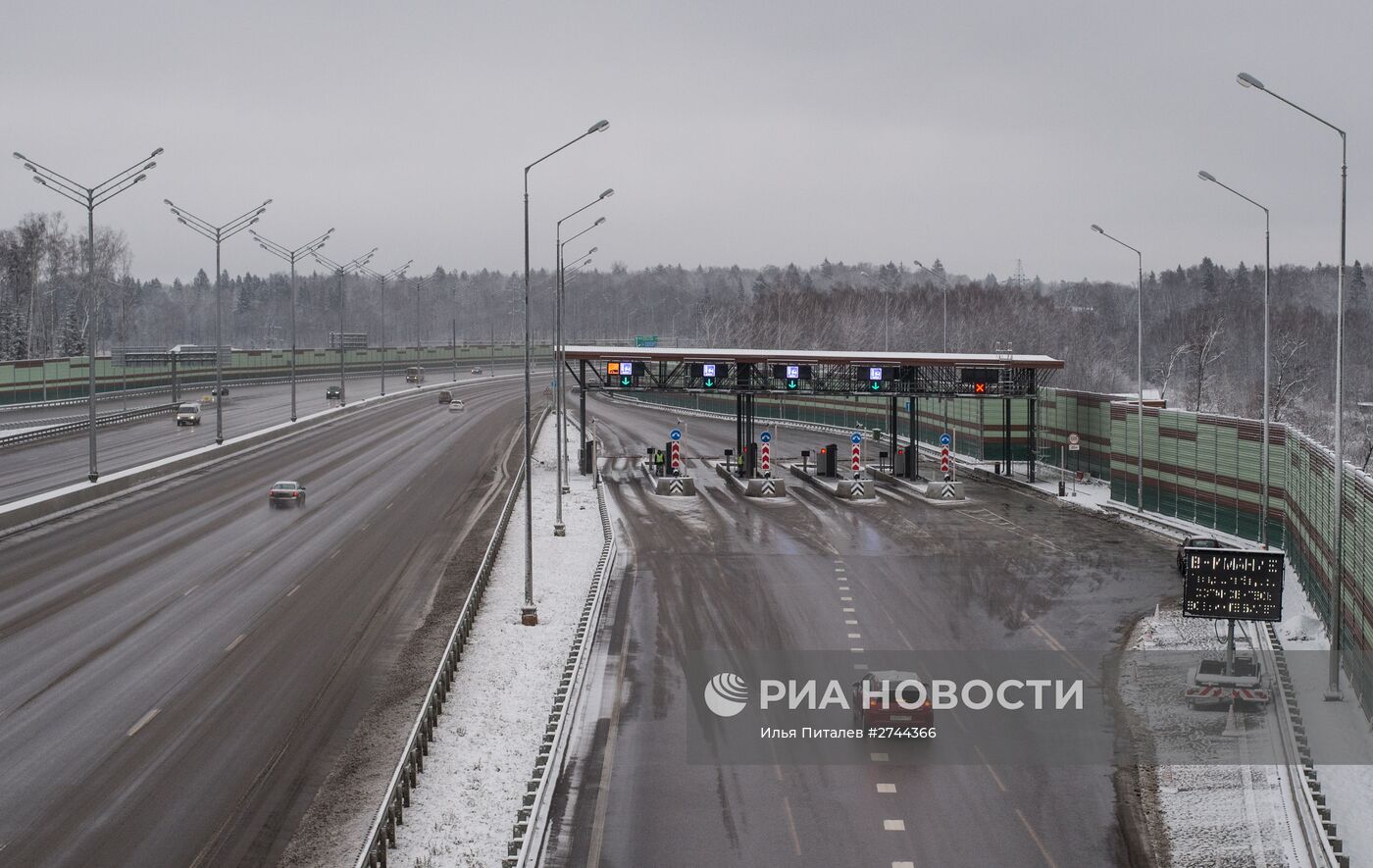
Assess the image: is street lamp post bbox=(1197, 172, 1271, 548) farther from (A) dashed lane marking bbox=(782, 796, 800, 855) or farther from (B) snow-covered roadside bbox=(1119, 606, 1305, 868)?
(A) dashed lane marking bbox=(782, 796, 800, 855)

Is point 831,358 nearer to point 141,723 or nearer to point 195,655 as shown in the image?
point 195,655

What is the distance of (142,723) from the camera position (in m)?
22.5

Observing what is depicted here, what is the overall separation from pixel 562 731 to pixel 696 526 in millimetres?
25531

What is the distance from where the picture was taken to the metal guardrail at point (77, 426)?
230 feet

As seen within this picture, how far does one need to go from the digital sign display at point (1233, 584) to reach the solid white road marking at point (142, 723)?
19.6 m

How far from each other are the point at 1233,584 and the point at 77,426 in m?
72.6

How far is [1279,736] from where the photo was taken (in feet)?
72.3

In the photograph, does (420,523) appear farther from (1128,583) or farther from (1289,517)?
(1289,517)

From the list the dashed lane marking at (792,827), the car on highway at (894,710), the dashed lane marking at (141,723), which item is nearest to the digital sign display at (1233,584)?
the car on highway at (894,710)

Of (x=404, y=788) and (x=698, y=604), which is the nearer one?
(x=404, y=788)

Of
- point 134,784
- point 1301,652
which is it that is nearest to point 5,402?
point 134,784

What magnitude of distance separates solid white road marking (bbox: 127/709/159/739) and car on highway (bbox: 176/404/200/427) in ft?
213

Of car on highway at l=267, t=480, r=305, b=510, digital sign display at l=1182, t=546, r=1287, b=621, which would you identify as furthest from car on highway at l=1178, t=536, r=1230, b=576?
car on highway at l=267, t=480, r=305, b=510

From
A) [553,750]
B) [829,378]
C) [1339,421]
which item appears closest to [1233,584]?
[1339,421]
